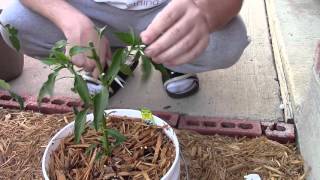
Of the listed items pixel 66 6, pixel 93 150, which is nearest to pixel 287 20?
pixel 66 6

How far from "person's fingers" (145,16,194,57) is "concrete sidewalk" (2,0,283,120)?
603mm

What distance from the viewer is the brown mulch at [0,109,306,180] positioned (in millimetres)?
1392

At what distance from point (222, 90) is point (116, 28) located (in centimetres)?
46

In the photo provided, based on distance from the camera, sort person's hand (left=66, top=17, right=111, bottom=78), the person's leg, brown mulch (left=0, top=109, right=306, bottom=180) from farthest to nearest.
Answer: the person's leg → brown mulch (left=0, top=109, right=306, bottom=180) → person's hand (left=66, top=17, right=111, bottom=78)

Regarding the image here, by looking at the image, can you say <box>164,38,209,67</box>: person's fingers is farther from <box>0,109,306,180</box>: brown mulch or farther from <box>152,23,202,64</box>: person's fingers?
<box>0,109,306,180</box>: brown mulch

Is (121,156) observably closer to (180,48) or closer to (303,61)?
(180,48)

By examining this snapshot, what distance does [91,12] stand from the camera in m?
1.54

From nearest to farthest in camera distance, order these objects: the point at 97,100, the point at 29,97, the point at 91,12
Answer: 1. the point at 97,100
2. the point at 91,12
3. the point at 29,97

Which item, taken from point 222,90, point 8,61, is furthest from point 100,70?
point 8,61

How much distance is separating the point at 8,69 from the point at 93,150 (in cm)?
82

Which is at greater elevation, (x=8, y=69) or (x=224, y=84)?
(x=8, y=69)

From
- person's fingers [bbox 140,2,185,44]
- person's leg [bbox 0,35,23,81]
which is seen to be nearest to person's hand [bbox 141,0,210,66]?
person's fingers [bbox 140,2,185,44]

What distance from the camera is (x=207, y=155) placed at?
1.45 meters

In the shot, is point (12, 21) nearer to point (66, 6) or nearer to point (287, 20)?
point (66, 6)
